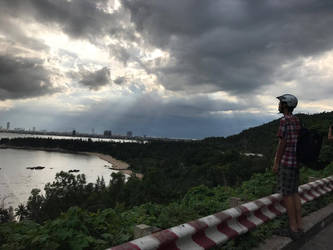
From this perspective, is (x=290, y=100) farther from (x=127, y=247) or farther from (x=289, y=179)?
(x=127, y=247)

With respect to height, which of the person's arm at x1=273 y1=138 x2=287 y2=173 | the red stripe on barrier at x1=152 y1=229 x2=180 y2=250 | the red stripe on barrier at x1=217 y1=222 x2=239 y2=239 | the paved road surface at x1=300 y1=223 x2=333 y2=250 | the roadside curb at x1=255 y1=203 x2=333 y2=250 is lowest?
the paved road surface at x1=300 y1=223 x2=333 y2=250

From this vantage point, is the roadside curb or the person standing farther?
the person standing

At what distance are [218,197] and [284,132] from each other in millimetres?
3209

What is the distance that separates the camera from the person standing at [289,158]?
13.5 ft

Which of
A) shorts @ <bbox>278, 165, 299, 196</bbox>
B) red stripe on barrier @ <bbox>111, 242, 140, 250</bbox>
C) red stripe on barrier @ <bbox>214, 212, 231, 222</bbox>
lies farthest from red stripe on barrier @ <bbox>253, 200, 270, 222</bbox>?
red stripe on barrier @ <bbox>111, 242, 140, 250</bbox>

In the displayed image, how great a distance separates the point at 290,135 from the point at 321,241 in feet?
6.45

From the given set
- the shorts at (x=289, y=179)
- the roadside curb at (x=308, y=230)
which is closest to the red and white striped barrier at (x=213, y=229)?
the roadside curb at (x=308, y=230)

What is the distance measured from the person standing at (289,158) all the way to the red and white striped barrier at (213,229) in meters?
0.37

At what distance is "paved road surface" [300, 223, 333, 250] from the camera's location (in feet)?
13.6

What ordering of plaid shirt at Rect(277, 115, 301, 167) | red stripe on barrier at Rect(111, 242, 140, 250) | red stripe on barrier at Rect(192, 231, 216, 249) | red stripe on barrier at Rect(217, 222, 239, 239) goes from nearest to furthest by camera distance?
red stripe on barrier at Rect(111, 242, 140, 250)
red stripe on barrier at Rect(192, 231, 216, 249)
red stripe on barrier at Rect(217, 222, 239, 239)
plaid shirt at Rect(277, 115, 301, 167)

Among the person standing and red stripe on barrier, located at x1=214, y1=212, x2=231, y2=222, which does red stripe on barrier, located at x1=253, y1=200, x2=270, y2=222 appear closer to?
the person standing

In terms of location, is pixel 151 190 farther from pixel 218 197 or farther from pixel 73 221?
pixel 73 221

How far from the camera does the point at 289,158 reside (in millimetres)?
4152

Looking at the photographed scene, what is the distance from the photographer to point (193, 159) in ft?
354
